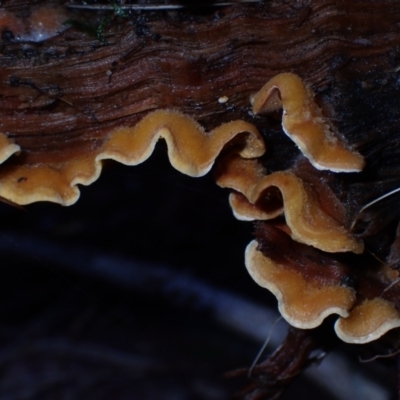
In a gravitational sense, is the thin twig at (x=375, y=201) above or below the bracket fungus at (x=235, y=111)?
below

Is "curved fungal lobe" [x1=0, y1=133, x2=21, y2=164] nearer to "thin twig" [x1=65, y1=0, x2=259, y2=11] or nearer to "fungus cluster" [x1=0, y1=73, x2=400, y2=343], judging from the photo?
"fungus cluster" [x1=0, y1=73, x2=400, y2=343]

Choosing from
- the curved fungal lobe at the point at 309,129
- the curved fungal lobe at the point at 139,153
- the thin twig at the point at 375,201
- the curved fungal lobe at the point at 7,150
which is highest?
the curved fungal lobe at the point at 7,150

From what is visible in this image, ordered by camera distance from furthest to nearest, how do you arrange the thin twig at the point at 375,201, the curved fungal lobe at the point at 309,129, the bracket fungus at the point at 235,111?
the thin twig at the point at 375,201 → the bracket fungus at the point at 235,111 → the curved fungal lobe at the point at 309,129

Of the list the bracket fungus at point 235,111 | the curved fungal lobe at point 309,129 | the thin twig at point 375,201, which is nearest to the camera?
the curved fungal lobe at point 309,129

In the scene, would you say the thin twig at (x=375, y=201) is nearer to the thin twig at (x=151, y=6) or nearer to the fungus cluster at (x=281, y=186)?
the fungus cluster at (x=281, y=186)

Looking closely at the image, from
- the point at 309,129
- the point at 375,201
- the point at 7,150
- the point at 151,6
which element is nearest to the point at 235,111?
the point at 309,129

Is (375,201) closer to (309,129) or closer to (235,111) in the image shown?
(309,129)

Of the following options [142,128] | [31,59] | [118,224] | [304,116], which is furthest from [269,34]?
[118,224]

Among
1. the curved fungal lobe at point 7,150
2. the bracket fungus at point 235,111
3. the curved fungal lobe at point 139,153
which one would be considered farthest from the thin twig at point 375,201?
the curved fungal lobe at point 7,150
